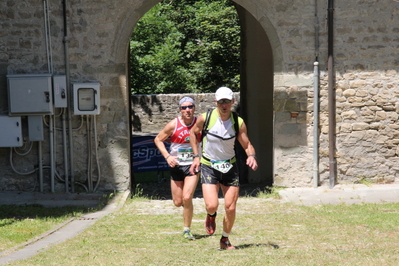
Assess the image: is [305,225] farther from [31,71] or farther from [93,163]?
A: [31,71]

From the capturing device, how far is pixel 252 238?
6523 millimetres

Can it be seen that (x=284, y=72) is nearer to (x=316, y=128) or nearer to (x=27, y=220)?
(x=316, y=128)

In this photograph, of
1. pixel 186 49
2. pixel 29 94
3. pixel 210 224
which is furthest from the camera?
pixel 186 49

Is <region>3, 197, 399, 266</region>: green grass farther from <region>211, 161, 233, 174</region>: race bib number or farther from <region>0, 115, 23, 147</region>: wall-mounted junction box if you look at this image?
<region>0, 115, 23, 147</region>: wall-mounted junction box

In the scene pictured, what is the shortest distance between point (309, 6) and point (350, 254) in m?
5.26

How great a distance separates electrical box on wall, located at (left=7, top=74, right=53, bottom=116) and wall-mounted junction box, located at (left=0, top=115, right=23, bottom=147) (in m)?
0.13

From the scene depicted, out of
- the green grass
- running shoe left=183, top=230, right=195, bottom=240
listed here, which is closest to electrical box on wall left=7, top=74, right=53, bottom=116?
the green grass

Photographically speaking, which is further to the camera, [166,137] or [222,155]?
[166,137]

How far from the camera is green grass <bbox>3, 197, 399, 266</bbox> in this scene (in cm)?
531

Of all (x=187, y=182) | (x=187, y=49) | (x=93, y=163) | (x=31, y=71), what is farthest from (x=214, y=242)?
(x=187, y=49)

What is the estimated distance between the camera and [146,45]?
84.0ft

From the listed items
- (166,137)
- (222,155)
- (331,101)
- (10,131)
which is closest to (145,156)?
(10,131)

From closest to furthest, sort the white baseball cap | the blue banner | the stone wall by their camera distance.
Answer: the white baseball cap < the stone wall < the blue banner

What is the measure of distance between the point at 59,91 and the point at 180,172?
366 cm
